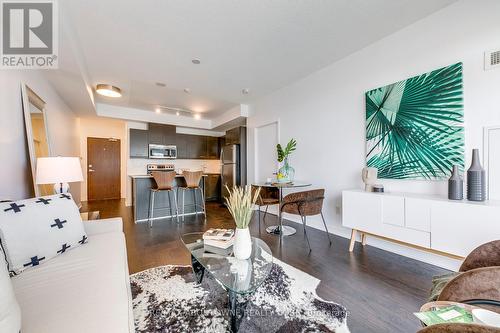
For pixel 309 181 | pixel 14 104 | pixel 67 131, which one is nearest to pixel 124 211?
pixel 67 131

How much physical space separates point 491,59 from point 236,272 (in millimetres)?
2851

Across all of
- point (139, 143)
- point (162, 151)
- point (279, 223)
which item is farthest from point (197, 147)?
point (279, 223)

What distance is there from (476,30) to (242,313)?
3.21 meters

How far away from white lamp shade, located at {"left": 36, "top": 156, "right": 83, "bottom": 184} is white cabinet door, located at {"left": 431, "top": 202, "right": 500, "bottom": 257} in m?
3.56

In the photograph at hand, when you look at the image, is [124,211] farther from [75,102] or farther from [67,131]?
[75,102]

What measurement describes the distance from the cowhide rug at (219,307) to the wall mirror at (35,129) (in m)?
1.63

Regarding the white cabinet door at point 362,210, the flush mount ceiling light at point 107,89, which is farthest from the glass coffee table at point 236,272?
the flush mount ceiling light at point 107,89

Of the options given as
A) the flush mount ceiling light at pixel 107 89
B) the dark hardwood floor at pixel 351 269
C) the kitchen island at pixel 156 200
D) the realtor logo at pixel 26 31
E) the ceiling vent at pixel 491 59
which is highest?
the flush mount ceiling light at pixel 107 89

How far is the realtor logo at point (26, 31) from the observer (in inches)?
70.2

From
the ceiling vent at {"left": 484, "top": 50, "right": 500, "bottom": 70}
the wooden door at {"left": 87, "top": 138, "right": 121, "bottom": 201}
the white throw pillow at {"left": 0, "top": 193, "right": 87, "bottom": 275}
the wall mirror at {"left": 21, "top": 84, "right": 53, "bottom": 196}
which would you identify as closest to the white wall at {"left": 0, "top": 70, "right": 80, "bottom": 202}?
the wall mirror at {"left": 21, "top": 84, "right": 53, "bottom": 196}

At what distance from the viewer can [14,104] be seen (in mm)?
2033

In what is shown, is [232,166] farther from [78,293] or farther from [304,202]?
[78,293]

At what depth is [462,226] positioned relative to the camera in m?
1.70

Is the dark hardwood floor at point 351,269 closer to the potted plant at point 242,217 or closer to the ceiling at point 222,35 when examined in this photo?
the potted plant at point 242,217
